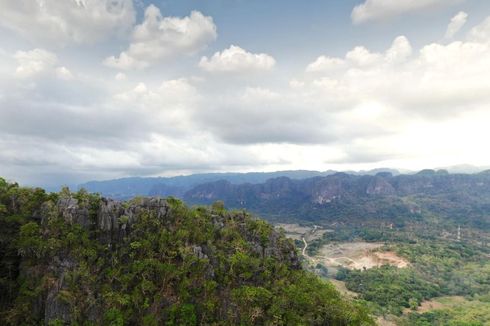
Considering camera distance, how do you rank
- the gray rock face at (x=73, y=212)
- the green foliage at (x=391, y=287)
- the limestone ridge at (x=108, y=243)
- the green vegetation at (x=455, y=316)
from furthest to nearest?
the green foliage at (x=391, y=287) → the green vegetation at (x=455, y=316) → the gray rock face at (x=73, y=212) → the limestone ridge at (x=108, y=243)

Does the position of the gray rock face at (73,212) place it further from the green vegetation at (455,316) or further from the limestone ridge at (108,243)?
the green vegetation at (455,316)

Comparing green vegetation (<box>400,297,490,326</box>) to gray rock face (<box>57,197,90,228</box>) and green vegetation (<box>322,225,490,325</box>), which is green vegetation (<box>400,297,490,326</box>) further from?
gray rock face (<box>57,197,90,228</box>)

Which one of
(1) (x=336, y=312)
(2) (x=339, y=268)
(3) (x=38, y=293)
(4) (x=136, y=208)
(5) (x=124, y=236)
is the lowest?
(2) (x=339, y=268)

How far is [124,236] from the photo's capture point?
4166 centimetres

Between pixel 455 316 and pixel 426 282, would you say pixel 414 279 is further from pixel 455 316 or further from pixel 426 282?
pixel 455 316

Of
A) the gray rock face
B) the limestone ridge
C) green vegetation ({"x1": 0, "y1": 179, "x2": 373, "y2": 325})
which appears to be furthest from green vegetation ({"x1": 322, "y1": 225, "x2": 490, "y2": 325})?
the gray rock face

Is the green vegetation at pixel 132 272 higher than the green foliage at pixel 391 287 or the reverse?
higher

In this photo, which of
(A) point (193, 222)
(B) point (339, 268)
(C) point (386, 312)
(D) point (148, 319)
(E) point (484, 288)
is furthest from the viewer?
(B) point (339, 268)

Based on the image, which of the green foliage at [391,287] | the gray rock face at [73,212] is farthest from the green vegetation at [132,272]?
the green foliage at [391,287]

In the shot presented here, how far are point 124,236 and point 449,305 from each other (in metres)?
102

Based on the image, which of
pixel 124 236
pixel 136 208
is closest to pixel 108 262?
pixel 124 236

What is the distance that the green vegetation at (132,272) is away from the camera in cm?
3612

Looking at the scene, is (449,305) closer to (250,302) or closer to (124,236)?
(250,302)

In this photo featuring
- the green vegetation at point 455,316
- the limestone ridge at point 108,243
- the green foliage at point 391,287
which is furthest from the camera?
the green foliage at point 391,287
